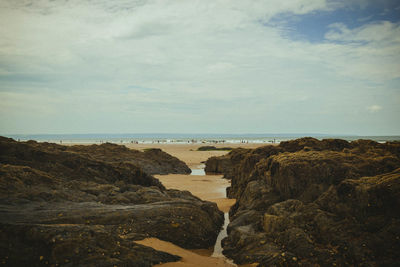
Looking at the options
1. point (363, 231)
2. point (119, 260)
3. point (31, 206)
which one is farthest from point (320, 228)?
point (31, 206)

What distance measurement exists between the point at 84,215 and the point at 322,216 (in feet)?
20.2

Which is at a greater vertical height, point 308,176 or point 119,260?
point 308,176

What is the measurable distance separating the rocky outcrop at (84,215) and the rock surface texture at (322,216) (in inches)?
64.9

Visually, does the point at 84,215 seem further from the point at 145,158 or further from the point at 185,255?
the point at 145,158

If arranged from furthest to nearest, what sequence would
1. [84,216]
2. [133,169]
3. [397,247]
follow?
1. [133,169]
2. [84,216]
3. [397,247]

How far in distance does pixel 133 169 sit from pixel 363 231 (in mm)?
9826

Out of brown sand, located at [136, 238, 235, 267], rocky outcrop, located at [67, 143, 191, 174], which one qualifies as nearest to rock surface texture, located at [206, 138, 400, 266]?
brown sand, located at [136, 238, 235, 267]

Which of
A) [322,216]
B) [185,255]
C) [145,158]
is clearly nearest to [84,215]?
[185,255]

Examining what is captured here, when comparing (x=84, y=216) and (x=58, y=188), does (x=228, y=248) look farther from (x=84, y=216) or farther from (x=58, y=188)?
(x=58, y=188)

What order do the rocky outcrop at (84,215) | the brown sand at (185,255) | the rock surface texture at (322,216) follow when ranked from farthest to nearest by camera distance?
A: the brown sand at (185,255)
the rock surface texture at (322,216)
the rocky outcrop at (84,215)

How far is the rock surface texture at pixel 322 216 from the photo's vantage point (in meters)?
5.88

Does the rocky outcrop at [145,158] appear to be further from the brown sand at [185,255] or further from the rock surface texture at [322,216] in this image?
the brown sand at [185,255]

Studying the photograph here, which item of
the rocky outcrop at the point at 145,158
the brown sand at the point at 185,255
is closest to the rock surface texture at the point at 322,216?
the brown sand at the point at 185,255

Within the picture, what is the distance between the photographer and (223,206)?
13.9 meters
